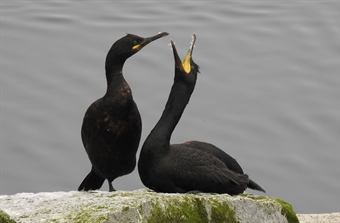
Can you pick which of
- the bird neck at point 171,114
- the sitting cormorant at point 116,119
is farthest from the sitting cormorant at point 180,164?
the sitting cormorant at point 116,119

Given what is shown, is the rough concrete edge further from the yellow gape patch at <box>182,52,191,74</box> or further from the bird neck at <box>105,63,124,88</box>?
the bird neck at <box>105,63,124,88</box>

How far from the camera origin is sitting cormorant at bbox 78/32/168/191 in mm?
9469

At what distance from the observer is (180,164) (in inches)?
325

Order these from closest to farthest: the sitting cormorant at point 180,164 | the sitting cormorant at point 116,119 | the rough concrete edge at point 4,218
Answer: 1. the rough concrete edge at point 4,218
2. the sitting cormorant at point 180,164
3. the sitting cormorant at point 116,119

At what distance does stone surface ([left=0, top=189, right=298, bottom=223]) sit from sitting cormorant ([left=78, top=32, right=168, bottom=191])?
1545 mm

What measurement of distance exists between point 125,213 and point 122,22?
412 inches

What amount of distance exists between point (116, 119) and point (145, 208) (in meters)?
2.52

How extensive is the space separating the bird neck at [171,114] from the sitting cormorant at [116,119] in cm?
99

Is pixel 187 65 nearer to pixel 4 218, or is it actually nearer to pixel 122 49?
pixel 122 49

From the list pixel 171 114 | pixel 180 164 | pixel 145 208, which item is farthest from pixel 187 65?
pixel 145 208

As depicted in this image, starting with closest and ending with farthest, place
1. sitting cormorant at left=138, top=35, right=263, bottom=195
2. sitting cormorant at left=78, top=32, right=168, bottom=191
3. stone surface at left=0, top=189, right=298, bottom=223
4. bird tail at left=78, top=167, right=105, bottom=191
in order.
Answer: stone surface at left=0, top=189, right=298, bottom=223 < sitting cormorant at left=138, top=35, right=263, bottom=195 < sitting cormorant at left=78, top=32, right=168, bottom=191 < bird tail at left=78, top=167, right=105, bottom=191

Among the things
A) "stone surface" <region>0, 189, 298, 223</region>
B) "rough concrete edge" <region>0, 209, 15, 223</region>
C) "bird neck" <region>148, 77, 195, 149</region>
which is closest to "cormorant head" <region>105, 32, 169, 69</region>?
"bird neck" <region>148, 77, 195, 149</region>

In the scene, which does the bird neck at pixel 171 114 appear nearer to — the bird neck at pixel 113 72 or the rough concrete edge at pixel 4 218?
the bird neck at pixel 113 72

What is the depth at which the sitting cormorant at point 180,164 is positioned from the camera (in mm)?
8234
